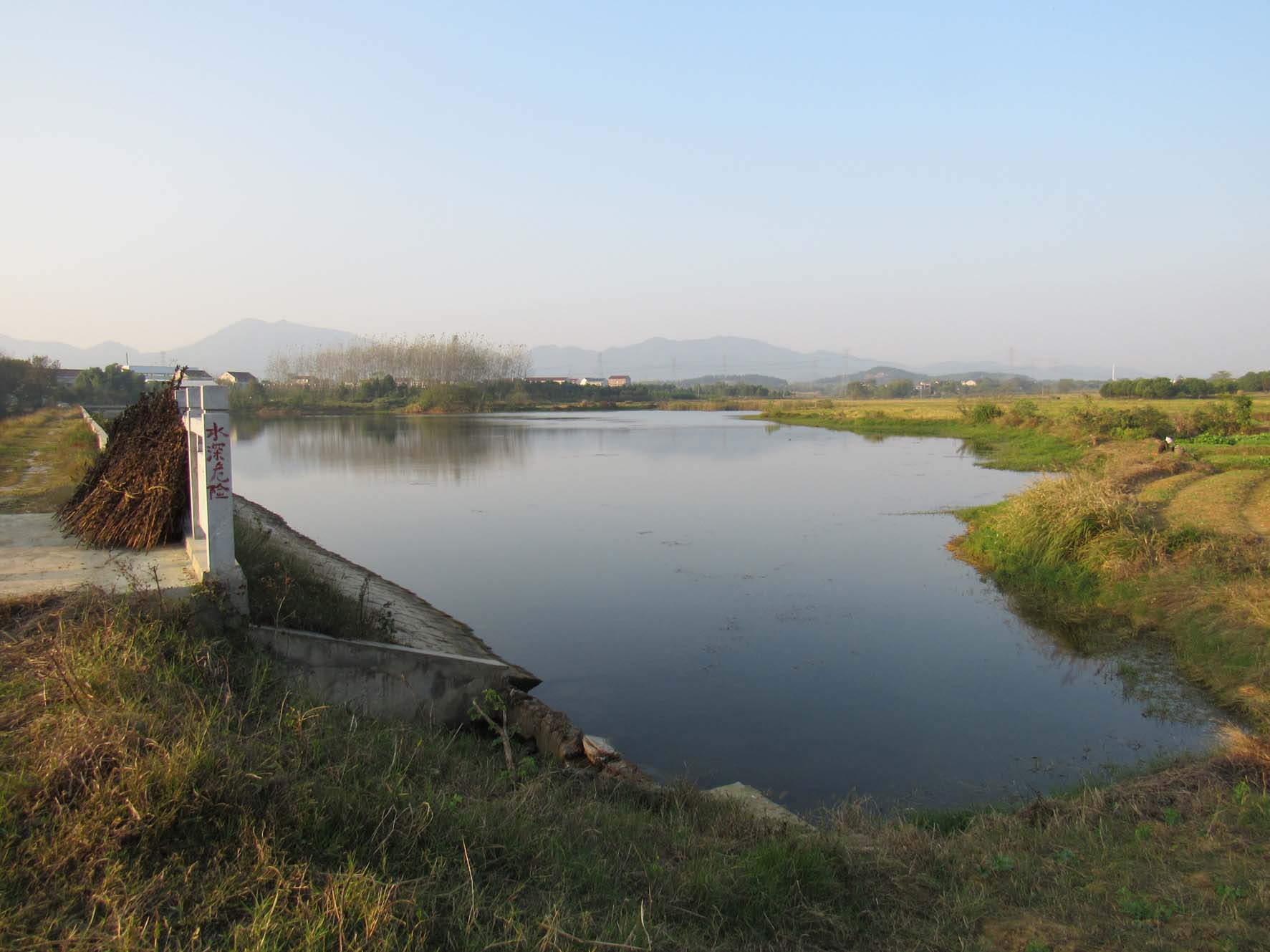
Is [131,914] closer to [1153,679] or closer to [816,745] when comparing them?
[816,745]

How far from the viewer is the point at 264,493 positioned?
22.0 meters

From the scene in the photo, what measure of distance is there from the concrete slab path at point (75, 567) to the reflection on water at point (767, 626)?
3.75 m

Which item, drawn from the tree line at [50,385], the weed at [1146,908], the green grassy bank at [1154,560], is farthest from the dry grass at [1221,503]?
the tree line at [50,385]

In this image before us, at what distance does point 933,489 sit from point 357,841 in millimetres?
22030

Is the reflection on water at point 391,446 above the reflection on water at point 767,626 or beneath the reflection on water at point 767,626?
above

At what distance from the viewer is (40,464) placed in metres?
17.1

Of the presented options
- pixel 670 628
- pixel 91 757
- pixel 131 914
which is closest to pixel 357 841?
pixel 131 914

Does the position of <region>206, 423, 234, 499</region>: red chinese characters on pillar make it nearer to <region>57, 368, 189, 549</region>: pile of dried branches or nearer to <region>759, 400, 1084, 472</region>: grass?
<region>57, 368, 189, 549</region>: pile of dried branches

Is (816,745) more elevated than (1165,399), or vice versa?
(1165,399)

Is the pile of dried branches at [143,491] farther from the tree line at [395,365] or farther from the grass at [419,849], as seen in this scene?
the tree line at [395,365]

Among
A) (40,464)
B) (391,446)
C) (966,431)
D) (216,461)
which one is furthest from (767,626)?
(966,431)

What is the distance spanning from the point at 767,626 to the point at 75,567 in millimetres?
7370

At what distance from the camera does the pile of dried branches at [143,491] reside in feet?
20.6

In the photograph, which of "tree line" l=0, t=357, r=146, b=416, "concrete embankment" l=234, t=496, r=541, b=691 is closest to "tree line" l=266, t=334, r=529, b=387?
"tree line" l=0, t=357, r=146, b=416
